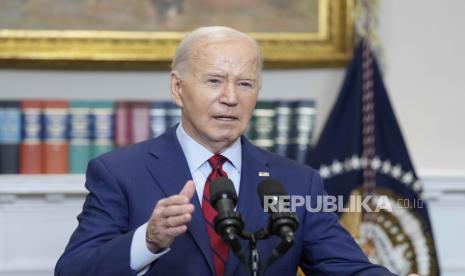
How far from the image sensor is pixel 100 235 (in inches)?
96.5

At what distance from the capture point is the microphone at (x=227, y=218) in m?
1.98

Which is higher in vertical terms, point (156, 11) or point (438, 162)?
point (156, 11)

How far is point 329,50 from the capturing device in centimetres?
500

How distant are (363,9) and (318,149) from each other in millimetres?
863

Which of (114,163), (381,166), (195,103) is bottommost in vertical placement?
(381,166)

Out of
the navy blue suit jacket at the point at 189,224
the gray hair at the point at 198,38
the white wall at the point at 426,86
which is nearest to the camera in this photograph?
the navy blue suit jacket at the point at 189,224

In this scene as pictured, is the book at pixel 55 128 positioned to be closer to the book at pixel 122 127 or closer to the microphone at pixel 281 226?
the book at pixel 122 127

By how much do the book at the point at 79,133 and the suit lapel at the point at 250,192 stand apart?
2.00m

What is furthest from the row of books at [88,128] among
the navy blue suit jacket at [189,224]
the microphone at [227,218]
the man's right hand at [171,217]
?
the microphone at [227,218]

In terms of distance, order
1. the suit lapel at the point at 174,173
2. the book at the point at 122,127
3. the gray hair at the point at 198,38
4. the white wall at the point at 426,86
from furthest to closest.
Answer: the white wall at the point at 426,86, the book at the point at 122,127, the gray hair at the point at 198,38, the suit lapel at the point at 174,173

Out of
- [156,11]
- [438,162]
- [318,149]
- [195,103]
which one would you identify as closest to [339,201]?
[318,149]

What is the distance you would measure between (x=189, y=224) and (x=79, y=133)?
7.45 ft

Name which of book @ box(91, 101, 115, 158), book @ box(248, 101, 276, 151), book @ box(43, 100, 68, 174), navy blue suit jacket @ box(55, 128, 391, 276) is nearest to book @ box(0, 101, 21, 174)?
book @ box(43, 100, 68, 174)

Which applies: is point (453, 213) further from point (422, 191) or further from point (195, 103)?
point (195, 103)
